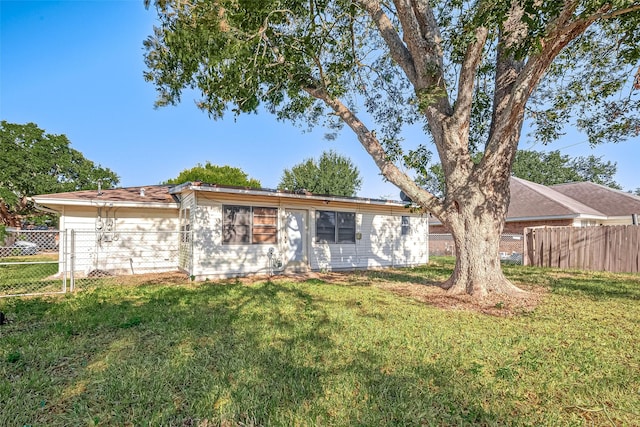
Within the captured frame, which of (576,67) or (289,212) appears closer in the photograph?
(576,67)

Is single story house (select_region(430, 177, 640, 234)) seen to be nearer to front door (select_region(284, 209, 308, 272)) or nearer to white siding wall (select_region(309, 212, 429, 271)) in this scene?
white siding wall (select_region(309, 212, 429, 271))

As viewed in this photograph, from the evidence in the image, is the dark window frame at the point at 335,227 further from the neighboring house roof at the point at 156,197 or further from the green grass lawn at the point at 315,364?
the green grass lawn at the point at 315,364

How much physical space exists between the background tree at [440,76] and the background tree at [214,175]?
20.0m

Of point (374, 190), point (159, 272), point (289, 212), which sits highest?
point (374, 190)

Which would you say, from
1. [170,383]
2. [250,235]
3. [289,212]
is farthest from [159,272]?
Result: [170,383]

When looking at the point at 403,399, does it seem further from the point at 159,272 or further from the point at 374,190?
the point at 374,190

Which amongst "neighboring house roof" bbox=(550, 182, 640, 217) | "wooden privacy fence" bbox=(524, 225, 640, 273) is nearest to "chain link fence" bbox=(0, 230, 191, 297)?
"wooden privacy fence" bbox=(524, 225, 640, 273)

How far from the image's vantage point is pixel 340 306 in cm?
581

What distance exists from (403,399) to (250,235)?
26.1ft

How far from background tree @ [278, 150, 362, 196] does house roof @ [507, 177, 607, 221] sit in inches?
481

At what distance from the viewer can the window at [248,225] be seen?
9.58m

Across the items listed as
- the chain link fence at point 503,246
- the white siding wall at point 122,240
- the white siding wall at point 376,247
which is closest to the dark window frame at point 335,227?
the white siding wall at point 376,247

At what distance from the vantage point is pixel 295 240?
→ 35.6 feet

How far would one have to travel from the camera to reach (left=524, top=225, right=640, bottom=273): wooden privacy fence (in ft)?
34.8
